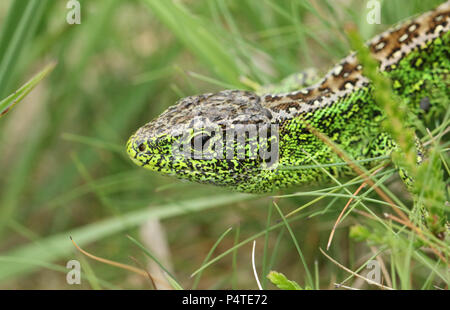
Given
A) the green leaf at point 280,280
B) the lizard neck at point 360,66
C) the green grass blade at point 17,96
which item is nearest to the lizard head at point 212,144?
the lizard neck at point 360,66

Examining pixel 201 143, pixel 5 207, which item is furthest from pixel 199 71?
pixel 201 143

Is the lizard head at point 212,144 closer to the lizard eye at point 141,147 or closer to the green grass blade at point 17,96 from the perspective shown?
the lizard eye at point 141,147

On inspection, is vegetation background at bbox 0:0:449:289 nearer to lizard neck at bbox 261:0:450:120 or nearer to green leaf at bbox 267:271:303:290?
lizard neck at bbox 261:0:450:120

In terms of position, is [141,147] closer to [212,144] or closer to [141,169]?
[212,144]

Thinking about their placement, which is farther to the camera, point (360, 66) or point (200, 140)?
point (360, 66)

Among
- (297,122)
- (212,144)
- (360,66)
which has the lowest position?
(212,144)

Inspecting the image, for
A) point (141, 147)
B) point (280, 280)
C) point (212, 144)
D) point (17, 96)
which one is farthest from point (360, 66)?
point (17, 96)

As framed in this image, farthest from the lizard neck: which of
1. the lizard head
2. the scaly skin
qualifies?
the lizard head
